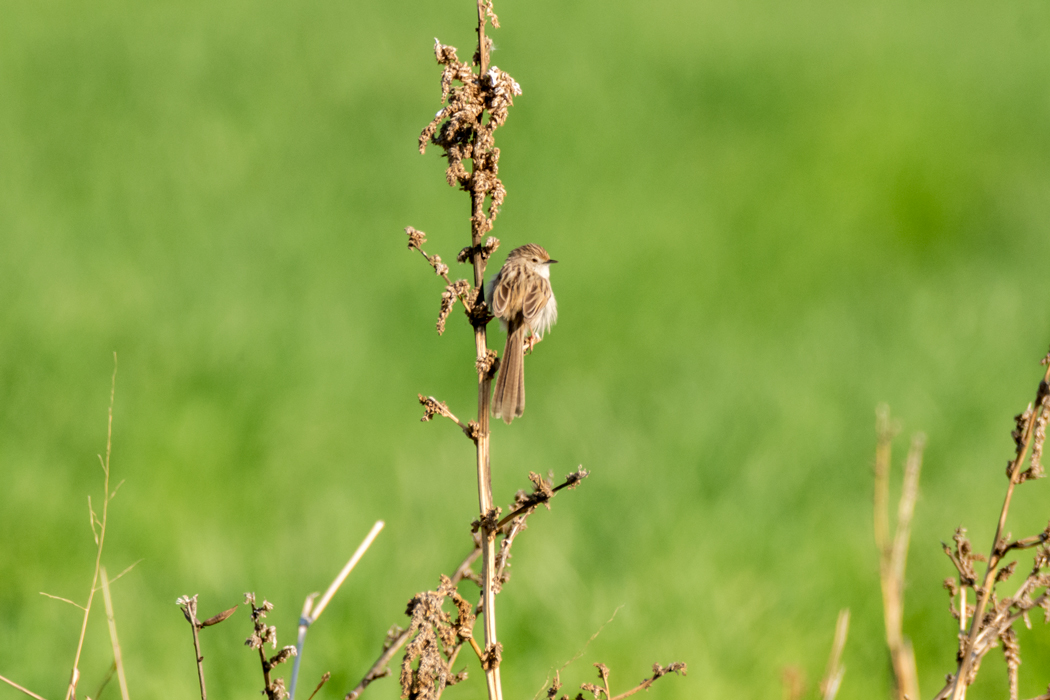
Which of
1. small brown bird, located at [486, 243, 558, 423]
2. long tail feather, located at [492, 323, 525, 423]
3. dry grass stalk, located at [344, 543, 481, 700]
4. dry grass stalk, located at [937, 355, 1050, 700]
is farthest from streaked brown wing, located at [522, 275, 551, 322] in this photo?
dry grass stalk, located at [937, 355, 1050, 700]

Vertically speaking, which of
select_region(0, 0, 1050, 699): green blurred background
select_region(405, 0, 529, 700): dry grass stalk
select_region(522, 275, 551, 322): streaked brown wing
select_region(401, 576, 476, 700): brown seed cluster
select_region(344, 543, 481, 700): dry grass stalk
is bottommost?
select_region(401, 576, 476, 700): brown seed cluster

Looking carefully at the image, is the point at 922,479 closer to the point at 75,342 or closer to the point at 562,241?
the point at 562,241

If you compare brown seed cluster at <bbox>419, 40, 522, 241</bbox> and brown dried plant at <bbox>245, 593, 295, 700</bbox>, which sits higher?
brown seed cluster at <bbox>419, 40, 522, 241</bbox>

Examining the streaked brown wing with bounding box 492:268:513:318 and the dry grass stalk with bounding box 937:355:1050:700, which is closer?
the dry grass stalk with bounding box 937:355:1050:700

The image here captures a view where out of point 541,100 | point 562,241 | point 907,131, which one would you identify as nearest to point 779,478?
point 562,241

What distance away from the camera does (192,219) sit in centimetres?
1006

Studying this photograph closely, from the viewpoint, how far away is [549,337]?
10.5 m

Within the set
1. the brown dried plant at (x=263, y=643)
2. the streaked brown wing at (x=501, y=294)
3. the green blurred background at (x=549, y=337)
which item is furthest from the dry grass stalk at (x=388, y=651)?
the green blurred background at (x=549, y=337)

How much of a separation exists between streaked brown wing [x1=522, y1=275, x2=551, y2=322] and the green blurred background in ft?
6.73

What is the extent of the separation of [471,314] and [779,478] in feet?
17.0

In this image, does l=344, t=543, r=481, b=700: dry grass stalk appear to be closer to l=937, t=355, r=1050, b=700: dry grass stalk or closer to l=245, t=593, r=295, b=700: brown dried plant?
l=245, t=593, r=295, b=700: brown dried plant

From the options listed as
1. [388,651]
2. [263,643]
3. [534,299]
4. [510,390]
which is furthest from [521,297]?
[263,643]

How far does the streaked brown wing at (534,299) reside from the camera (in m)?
3.60

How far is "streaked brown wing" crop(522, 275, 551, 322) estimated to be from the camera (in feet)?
11.8
